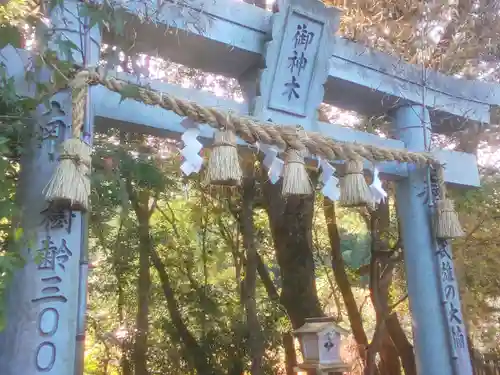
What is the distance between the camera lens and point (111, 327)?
656 centimetres

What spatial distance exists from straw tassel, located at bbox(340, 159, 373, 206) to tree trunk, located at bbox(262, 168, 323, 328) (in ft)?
6.57

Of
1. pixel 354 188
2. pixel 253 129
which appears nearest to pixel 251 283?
pixel 354 188

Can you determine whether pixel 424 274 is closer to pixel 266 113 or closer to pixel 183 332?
pixel 266 113

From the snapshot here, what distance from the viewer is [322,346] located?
3.25 m

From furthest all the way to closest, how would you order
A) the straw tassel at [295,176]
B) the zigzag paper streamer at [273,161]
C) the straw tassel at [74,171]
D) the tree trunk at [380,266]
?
1. the tree trunk at [380,266]
2. the zigzag paper streamer at [273,161]
3. the straw tassel at [295,176]
4. the straw tassel at [74,171]

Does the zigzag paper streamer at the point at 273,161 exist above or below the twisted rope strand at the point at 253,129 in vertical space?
below

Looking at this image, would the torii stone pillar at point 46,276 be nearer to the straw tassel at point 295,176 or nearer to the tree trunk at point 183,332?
the straw tassel at point 295,176

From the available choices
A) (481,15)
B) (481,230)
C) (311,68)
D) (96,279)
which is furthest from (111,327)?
(481,15)

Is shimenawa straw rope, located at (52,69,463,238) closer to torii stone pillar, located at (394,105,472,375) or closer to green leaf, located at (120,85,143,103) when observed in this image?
green leaf, located at (120,85,143,103)

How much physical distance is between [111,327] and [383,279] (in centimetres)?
355

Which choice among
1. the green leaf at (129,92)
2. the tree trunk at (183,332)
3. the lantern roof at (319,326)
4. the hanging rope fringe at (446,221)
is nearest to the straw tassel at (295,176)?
the green leaf at (129,92)

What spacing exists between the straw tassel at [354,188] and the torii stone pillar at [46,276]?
1.23 metres

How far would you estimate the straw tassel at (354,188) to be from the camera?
2469mm

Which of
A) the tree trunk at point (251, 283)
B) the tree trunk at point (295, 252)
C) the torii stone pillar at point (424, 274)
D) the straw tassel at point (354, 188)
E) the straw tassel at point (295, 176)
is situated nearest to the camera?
the straw tassel at point (295, 176)
